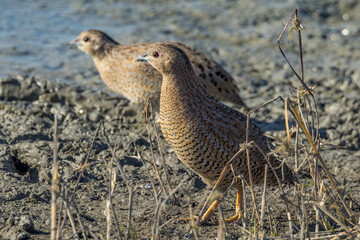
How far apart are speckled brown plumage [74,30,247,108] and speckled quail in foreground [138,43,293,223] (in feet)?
6.86

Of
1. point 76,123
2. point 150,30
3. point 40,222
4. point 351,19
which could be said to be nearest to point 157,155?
point 76,123

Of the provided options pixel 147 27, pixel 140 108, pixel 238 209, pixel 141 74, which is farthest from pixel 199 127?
pixel 147 27

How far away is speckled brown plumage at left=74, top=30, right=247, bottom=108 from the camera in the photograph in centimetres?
710

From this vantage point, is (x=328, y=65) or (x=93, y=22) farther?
(x=93, y=22)

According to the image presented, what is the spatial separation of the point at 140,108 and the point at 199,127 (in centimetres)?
A: 287

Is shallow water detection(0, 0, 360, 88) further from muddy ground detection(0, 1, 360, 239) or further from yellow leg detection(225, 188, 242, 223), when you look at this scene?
yellow leg detection(225, 188, 242, 223)

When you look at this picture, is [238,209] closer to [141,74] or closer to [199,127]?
[199,127]

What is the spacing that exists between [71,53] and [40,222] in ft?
18.1

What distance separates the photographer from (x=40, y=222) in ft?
15.2

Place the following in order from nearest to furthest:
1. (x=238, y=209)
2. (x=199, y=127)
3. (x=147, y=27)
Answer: (x=199, y=127)
(x=238, y=209)
(x=147, y=27)

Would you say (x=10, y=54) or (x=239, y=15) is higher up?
(x=239, y=15)

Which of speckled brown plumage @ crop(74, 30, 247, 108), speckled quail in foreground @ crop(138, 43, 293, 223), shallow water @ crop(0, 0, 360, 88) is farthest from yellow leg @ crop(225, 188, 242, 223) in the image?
shallow water @ crop(0, 0, 360, 88)

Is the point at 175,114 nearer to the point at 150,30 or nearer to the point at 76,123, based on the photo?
the point at 76,123

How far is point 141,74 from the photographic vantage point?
23.4 ft
